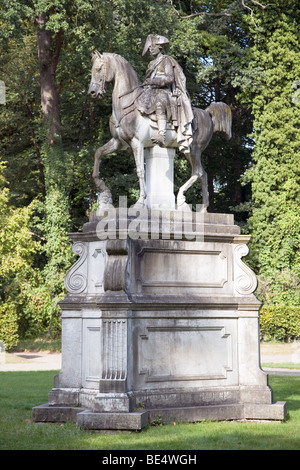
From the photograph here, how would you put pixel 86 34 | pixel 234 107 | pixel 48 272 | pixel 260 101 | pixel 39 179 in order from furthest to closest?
pixel 234 107, pixel 39 179, pixel 260 101, pixel 48 272, pixel 86 34

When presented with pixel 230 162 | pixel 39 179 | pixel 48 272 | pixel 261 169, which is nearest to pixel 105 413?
pixel 48 272

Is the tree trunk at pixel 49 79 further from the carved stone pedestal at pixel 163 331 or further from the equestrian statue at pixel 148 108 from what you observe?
the carved stone pedestal at pixel 163 331

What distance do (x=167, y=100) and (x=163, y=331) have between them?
115 inches

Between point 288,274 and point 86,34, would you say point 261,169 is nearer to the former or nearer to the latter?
point 288,274

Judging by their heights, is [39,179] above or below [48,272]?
above

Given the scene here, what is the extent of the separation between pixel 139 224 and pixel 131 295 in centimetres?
84

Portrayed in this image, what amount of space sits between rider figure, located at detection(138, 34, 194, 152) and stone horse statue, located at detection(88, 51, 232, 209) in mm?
110

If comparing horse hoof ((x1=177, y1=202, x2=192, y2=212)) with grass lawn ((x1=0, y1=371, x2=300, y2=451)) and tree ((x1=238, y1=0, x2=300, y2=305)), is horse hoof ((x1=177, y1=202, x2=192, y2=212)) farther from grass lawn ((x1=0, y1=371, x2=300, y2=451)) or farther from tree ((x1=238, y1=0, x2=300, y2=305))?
tree ((x1=238, y1=0, x2=300, y2=305))

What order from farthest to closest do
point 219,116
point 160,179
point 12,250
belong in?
point 12,250 < point 219,116 < point 160,179

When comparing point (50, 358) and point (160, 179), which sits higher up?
point (160, 179)

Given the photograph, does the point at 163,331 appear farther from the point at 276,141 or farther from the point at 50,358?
the point at 276,141

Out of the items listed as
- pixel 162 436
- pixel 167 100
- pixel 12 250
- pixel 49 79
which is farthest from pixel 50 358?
pixel 162 436

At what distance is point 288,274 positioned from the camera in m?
25.3

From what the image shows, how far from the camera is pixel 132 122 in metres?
8.75
